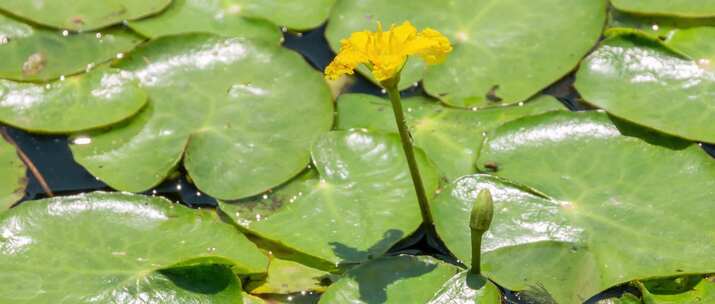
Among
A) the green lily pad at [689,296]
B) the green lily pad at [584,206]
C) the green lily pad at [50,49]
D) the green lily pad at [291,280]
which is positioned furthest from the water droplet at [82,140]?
the green lily pad at [689,296]

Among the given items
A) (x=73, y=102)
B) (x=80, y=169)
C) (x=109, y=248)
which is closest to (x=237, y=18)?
(x=73, y=102)

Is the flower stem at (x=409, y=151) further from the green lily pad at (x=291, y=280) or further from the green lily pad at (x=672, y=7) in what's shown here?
the green lily pad at (x=672, y=7)

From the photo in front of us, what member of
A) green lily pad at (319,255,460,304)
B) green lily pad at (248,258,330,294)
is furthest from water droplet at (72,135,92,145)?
green lily pad at (319,255,460,304)

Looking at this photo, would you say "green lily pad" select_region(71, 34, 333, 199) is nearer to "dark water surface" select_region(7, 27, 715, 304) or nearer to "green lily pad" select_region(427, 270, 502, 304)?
"dark water surface" select_region(7, 27, 715, 304)

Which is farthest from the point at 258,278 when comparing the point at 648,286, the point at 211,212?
the point at 648,286

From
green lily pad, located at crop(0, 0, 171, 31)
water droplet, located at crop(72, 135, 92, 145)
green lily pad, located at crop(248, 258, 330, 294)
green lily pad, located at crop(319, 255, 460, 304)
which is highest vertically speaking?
green lily pad, located at crop(0, 0, 171, 31)
